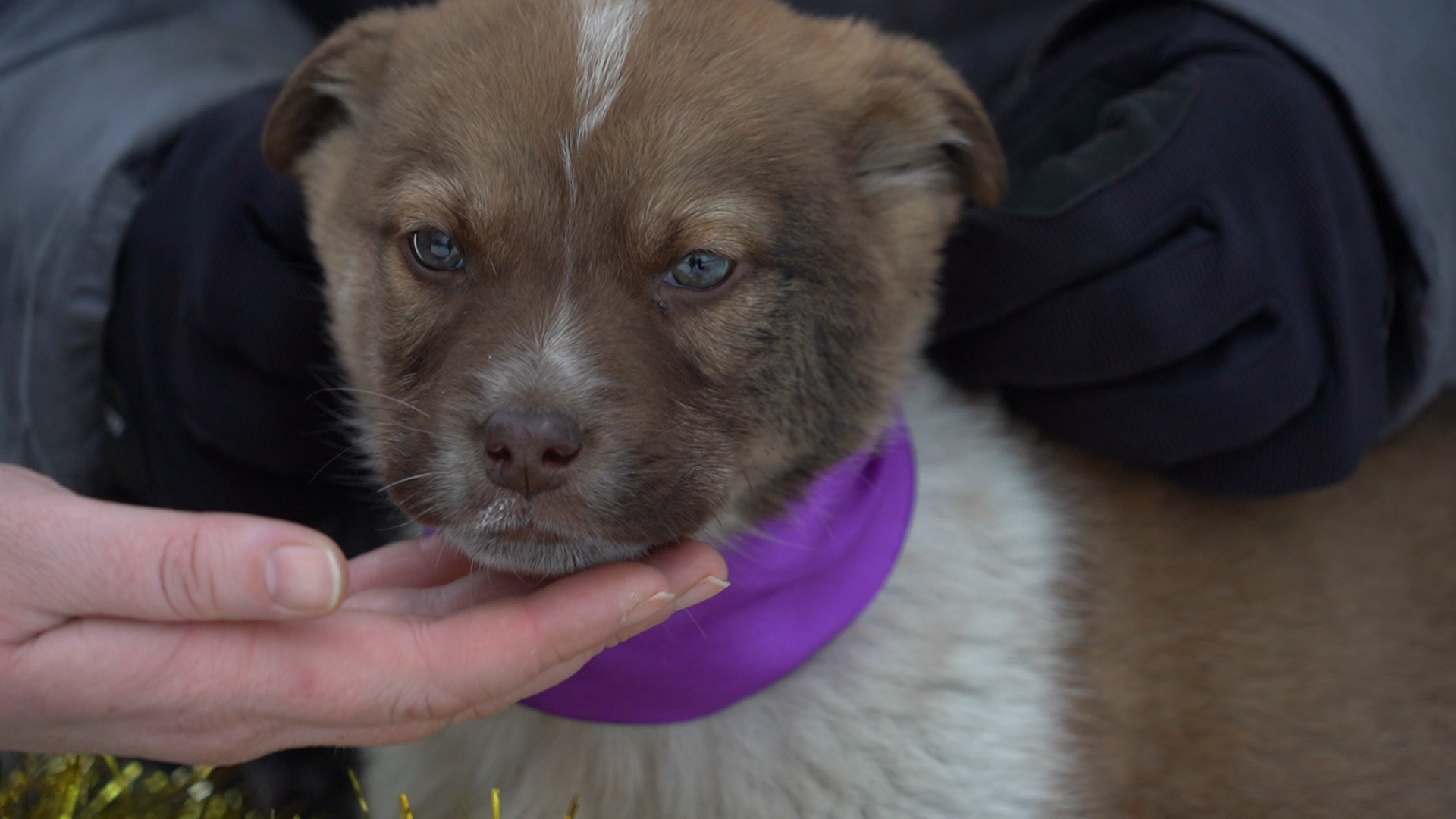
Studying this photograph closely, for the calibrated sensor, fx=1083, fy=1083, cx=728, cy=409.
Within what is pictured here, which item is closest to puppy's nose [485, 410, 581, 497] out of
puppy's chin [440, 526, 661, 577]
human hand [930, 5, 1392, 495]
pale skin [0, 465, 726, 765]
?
puppy's chin [440, 526, 661, 577]

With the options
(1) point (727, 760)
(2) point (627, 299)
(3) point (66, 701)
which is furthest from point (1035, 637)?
(3) point (66, 701)

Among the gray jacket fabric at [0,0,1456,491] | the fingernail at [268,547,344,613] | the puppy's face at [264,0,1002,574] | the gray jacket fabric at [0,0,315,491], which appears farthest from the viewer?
the gray jacket fabric at [0,0,315,491]

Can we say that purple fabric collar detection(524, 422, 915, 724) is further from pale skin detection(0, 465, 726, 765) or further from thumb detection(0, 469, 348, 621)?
thumb detection(0, 469, 348, 621)

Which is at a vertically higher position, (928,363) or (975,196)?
(975,196)

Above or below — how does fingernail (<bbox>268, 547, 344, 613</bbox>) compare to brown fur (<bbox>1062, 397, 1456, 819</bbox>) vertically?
above

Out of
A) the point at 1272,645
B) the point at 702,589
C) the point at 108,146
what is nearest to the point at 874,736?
the point at 702,589

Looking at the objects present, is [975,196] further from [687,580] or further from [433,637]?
[433,637]

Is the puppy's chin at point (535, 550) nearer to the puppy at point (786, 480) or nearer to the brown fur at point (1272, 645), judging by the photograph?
the puppy at point (786, 480)
